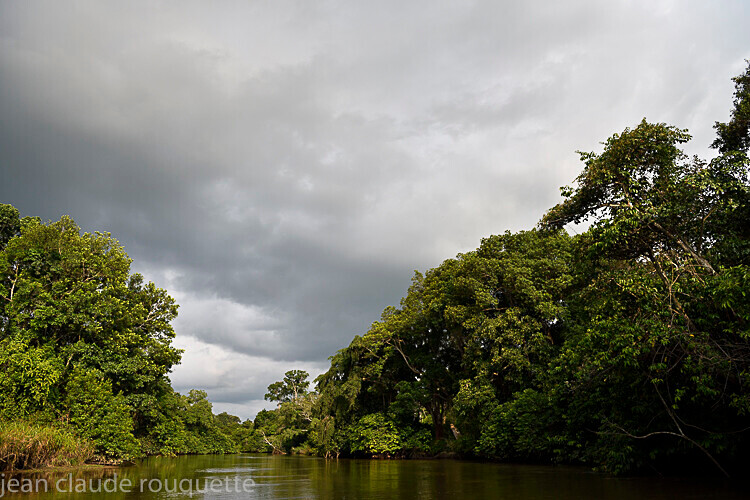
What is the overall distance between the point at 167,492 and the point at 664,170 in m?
18.3

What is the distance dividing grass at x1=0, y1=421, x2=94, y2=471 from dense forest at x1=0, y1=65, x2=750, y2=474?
15 centimetres

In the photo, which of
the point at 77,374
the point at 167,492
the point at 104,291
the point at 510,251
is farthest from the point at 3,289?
the point at 510,251

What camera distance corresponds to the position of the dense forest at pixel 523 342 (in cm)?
1373

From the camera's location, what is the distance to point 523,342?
2759 centimetres

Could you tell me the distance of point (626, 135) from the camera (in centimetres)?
1580

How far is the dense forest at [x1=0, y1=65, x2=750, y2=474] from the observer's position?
45.0ft

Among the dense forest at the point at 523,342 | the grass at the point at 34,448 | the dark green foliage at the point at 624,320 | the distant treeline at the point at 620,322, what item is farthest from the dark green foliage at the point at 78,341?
the dark green foliage at the point at 624,320

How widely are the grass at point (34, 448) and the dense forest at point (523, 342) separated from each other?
152 mm

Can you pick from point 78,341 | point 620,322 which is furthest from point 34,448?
point 620,322

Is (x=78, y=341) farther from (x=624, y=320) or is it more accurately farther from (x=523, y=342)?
(x=624, y=320)

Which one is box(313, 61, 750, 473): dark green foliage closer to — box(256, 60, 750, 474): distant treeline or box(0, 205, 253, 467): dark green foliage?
box(256, 60, 750, 474): distant treeline

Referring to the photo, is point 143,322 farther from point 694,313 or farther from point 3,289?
point 694,313

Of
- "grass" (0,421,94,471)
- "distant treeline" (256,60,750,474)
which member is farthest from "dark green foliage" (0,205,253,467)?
"distant treeline" (256,60,750,474)

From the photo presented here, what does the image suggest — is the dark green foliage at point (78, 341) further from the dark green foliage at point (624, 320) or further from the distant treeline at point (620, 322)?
the dark green foliage at point (624, 320)
